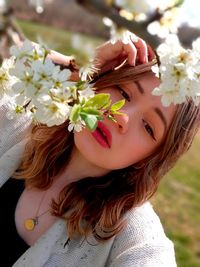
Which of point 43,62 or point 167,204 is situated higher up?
point 43,62

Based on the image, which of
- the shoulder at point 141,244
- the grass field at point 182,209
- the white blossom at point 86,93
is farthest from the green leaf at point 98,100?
the grass field at point 182,209

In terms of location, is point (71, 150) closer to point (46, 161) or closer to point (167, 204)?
point (46, 161)

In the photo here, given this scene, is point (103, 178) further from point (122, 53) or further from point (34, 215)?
point (122, 53)

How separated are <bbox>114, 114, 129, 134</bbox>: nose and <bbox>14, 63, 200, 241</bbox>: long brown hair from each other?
130 millimetres

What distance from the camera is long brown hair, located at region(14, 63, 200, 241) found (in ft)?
5.62

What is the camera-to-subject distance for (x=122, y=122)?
5.31 ft

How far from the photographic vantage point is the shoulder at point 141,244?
1.73 m

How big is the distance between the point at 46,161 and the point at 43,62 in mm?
717

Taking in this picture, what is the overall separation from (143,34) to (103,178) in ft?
1.61

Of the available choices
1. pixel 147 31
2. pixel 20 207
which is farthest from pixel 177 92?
pixel 20 207

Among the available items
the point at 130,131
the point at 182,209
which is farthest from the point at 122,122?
the point at 182,209

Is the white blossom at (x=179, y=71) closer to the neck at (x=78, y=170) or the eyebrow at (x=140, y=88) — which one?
the eyebrow at (x=140, y=88)

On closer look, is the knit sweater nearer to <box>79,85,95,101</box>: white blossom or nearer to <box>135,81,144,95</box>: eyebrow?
<box>135,81,144,95</box>: eyebrow

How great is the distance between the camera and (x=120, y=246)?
1794 mm
